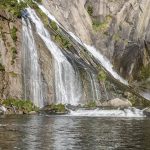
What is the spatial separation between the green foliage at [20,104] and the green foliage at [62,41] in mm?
14088

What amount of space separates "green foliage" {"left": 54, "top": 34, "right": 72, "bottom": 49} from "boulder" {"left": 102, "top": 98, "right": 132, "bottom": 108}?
10711mm

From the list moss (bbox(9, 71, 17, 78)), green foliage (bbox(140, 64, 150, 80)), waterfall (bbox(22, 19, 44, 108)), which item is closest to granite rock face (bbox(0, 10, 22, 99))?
moss (bbox(9, 71, 17, 78))

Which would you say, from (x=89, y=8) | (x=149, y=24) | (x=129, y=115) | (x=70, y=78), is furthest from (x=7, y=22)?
(x=149, y=24)

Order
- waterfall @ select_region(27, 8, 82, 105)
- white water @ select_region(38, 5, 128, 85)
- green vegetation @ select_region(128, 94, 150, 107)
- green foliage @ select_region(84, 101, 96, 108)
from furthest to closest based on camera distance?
white water @ select_region(38, 5, 128, 85) → green vegetation @ select_region(128, 94, 150, 107) → waterfall @ select_region(27, 8, 82, 105) → green foliage @ select_region(84, 101, 96, 108)

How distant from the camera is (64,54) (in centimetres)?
6353

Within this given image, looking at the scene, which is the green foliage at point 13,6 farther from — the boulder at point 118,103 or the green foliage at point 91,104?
the boulder at point 118,103

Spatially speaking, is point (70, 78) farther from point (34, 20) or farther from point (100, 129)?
point (100, 129)

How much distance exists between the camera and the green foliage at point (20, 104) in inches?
2072

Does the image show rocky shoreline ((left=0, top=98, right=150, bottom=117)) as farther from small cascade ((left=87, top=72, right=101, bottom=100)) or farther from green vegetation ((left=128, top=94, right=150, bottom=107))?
green vegetation ((left=128, top=94, right=150, bottom=107))

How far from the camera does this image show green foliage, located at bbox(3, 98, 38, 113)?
52.6 m

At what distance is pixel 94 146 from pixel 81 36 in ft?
184

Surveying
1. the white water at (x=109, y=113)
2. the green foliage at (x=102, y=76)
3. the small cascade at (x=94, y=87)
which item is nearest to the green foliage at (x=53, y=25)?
the green foliage at (x=102, y=76)

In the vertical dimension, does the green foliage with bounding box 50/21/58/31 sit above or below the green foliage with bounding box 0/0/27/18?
below

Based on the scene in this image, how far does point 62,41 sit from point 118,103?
39.5ft
